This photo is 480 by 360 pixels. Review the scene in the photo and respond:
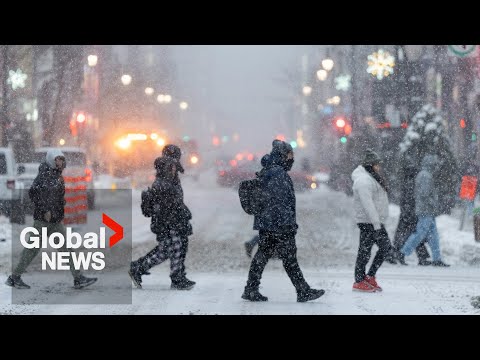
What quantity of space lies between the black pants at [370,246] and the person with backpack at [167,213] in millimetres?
1994

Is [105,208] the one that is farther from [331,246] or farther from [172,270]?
[172,270]

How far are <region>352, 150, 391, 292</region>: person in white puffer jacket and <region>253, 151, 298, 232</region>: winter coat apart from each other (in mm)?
1438

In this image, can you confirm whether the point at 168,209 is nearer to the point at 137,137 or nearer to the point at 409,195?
the point at 409,195

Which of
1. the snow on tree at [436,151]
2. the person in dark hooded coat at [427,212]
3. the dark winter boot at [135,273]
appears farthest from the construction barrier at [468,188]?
the dark winter boot at [135,273]

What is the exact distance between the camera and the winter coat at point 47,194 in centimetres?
1055

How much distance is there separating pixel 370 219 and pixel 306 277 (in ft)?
7.80

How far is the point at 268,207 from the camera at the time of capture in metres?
9.38

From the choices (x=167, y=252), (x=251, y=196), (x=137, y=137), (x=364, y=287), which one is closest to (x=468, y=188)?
(x=364, y=287)

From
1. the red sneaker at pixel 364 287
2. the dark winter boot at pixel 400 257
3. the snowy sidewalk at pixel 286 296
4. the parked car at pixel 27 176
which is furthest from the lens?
the parked car at pixel 27 176

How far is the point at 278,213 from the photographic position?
934 cm

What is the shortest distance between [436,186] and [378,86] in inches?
1280

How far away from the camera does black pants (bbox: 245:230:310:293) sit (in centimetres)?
944

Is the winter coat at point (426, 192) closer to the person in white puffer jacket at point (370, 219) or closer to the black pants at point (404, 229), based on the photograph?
the black pants at point (404, 229)

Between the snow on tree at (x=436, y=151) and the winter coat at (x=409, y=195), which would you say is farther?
the snow on tree at (x=436, y=151)
